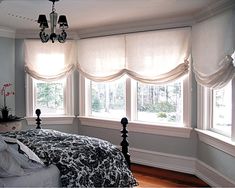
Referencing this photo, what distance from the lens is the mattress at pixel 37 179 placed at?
6.30 feet

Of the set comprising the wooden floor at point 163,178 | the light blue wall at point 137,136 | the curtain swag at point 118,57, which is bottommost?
the wooden floor at point 163,178

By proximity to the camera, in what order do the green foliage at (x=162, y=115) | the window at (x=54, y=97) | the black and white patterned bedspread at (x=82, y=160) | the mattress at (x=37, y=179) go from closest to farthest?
the mattress at (x=37, y=179) → the black and white patterned bedspread at (x=82, y=160) → the green foliage at (x=162, y=115) → the window at (x=54, y=97)

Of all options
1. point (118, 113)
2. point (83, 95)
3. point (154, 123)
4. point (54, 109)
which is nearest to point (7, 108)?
point (54, 109)

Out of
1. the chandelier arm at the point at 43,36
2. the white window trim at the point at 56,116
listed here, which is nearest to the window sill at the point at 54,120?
the white window trim at the point at 56,116

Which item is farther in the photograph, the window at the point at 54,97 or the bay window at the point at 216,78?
the window at the point at 54,97

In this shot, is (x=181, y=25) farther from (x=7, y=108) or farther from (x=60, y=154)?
(x=7, y=108)

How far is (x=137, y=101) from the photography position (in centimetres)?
452

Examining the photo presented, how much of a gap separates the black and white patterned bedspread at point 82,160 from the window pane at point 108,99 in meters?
1.97

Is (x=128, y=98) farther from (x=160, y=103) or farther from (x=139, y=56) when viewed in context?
(x=139, y=56)

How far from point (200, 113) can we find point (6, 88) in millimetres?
3411

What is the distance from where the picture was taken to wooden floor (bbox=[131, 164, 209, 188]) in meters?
3.50

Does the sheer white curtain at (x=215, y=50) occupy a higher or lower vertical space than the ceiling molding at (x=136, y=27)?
lower

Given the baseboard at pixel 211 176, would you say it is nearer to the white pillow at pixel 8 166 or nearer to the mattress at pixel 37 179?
the mattress at pixel 37 179

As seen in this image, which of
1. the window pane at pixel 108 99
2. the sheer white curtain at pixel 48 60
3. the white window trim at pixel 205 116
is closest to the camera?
the white window trim at pixel 205 116
